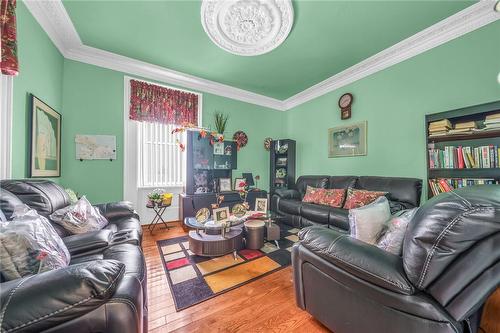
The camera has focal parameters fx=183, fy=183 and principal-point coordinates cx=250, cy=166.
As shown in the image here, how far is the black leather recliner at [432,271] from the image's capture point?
69 centimetres

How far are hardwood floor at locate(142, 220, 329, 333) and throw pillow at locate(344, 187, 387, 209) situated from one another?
1.54m

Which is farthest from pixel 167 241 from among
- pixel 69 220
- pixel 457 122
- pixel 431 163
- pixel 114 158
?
pixel 457 122

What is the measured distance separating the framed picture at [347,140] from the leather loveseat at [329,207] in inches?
20.8

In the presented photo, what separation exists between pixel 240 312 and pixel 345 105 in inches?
143

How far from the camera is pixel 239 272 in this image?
191 centimetres

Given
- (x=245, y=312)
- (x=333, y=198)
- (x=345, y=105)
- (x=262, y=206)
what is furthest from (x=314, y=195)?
(x=245, y=312)

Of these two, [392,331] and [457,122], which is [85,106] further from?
[457,122]

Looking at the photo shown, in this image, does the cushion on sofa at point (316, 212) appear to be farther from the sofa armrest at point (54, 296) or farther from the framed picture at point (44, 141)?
the framed picture at point (44, 141)

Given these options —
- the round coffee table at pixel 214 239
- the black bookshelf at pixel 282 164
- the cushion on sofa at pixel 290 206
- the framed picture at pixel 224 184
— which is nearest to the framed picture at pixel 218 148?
the framed picture at pixel 224 184

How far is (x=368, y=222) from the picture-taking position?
4.15 feet

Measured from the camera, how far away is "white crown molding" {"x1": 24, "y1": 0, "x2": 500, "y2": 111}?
6.70ft

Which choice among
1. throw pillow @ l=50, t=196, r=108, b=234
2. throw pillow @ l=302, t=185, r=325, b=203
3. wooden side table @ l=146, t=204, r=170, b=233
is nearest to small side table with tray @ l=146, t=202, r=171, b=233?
wooden side table @ l=146, t=204, r=170, b=233

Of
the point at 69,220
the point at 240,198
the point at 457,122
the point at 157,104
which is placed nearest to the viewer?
the point at 69,220

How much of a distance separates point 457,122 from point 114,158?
4.97m
